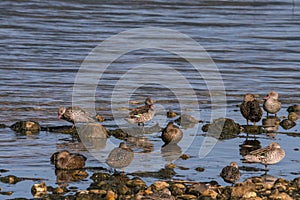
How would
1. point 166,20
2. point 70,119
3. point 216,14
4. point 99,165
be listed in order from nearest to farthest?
point 99,165 → point 70,119 → point 166,20 → point 216,14

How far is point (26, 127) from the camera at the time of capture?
15586 millimetres

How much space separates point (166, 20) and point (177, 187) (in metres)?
22.9

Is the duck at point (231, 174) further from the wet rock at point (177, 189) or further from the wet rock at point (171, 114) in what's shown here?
the wet rock at point (171, 114)

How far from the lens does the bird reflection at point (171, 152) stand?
45.5ft

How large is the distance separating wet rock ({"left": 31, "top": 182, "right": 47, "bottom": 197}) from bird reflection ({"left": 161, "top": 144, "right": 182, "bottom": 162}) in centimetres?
289

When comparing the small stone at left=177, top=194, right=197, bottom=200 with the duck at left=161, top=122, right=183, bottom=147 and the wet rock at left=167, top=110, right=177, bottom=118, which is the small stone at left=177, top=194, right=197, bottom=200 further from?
the wet rock at left=167, top=110, right=177, bottom=118

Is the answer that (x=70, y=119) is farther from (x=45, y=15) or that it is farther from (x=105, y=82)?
(x=45, y=15)

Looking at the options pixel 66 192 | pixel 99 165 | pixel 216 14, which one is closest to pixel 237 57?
pixel 216 14

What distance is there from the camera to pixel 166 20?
112 ft

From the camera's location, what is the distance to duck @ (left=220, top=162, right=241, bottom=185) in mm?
12133

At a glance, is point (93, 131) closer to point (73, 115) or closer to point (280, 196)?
point (73, 115)

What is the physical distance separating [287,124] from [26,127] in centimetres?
528

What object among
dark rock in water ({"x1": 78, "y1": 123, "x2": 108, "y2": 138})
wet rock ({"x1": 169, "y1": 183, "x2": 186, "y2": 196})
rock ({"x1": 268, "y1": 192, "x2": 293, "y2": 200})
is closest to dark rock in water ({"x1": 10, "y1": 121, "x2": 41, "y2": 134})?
dark rock in water ({"x1": 78, "y1": 123, "x2": 108, "y2": 138})

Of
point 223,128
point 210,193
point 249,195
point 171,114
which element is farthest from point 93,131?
point 249,195
